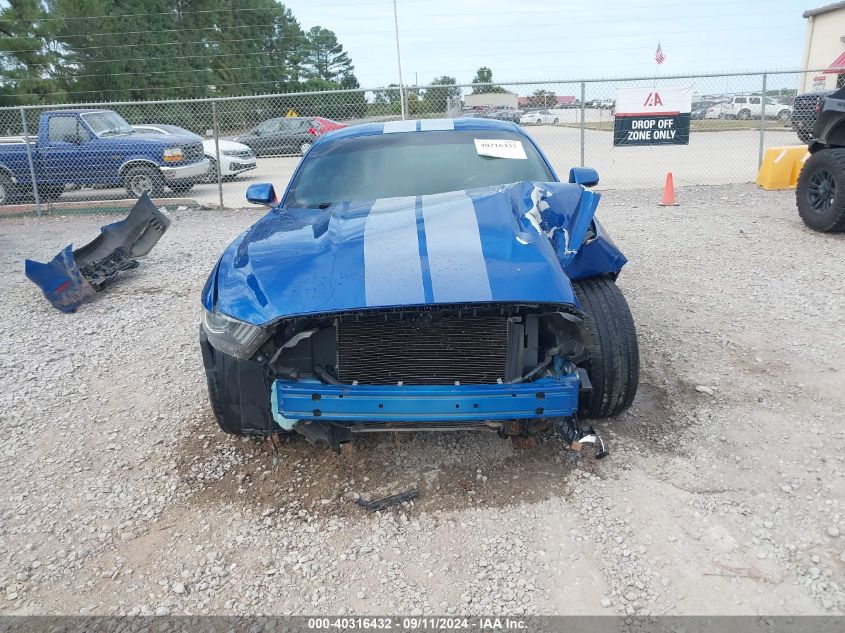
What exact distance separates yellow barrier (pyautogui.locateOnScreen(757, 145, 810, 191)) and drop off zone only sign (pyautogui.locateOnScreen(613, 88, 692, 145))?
4.68ft

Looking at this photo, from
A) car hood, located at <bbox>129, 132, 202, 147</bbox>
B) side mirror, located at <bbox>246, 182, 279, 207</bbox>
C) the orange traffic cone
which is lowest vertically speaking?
the orange traffic cone

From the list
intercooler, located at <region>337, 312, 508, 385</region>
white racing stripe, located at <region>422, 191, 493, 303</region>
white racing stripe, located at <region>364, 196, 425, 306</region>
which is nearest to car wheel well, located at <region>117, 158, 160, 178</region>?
white racing stripe, located at <region>364, 196, 425, 306</region>

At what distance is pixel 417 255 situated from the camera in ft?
9.24

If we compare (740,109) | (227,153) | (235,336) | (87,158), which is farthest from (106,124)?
(740,109)

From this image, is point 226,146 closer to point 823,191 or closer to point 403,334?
point 823,191

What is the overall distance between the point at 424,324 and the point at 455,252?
36 centimetres

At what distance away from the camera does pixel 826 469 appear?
291 cm

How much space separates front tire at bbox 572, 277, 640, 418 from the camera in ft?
10.0

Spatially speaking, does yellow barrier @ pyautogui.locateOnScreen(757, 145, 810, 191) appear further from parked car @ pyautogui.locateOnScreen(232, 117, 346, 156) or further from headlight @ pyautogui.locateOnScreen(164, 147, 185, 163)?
headlight @ pyautogui.locateOnScreen(164, 147, 185, 163)

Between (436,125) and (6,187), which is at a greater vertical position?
(436,125)

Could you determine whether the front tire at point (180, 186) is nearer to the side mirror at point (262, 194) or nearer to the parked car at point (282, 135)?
the parked car at point (282, 135)

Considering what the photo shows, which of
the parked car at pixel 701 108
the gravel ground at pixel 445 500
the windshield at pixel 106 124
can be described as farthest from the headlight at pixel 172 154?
the parked car at pixel 701 108

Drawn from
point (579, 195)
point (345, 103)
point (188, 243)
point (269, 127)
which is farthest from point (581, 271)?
point (269, 127)

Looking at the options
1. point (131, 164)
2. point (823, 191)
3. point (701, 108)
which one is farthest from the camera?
point (701, 108)
